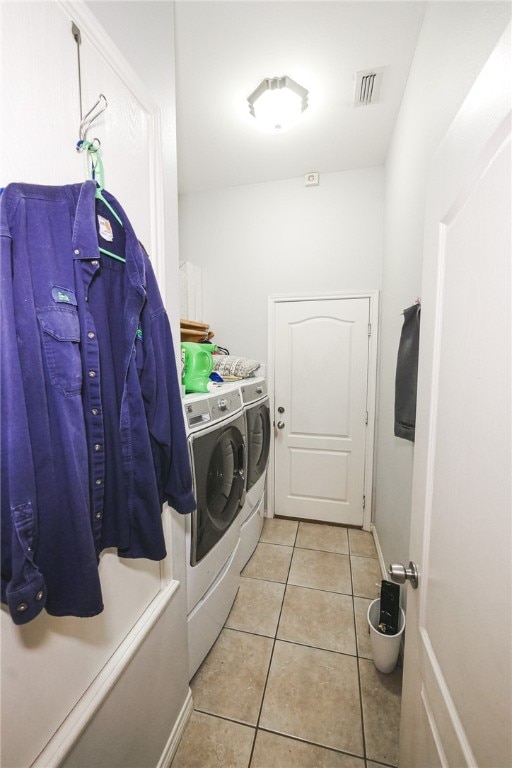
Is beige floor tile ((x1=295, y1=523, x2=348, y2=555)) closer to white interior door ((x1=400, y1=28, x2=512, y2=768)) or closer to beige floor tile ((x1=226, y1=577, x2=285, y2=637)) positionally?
beige floor tile ((x1=226, y1=577, x2=285, y2=637))

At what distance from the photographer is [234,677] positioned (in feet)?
4.58

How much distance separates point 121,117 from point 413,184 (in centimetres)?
139

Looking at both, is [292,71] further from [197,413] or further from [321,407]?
[321,407]

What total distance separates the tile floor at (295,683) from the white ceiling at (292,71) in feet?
9.89

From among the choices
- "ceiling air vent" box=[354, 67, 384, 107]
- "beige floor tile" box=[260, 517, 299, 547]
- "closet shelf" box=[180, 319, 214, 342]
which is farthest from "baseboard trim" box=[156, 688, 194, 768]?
"ceiling air vent" box=[354, 67, 384, 107]

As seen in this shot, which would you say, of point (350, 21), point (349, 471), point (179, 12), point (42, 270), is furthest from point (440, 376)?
point (349, 471)

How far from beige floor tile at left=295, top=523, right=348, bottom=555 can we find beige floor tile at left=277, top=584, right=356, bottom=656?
1.57 ft

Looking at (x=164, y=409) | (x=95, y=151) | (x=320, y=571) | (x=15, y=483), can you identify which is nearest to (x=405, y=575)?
(x=164, y=409)

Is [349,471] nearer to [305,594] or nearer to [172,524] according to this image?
[305,594]

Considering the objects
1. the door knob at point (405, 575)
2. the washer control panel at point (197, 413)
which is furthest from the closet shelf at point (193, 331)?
the door knob at point (405, 575)

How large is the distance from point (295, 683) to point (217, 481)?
3.25 feet

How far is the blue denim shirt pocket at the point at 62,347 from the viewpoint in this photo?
0.57 m

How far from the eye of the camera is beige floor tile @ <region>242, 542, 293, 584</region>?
2041 millimetres

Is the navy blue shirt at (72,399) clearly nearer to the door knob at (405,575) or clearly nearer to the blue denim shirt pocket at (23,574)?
the blue denim shirt pocket at (23,574)
